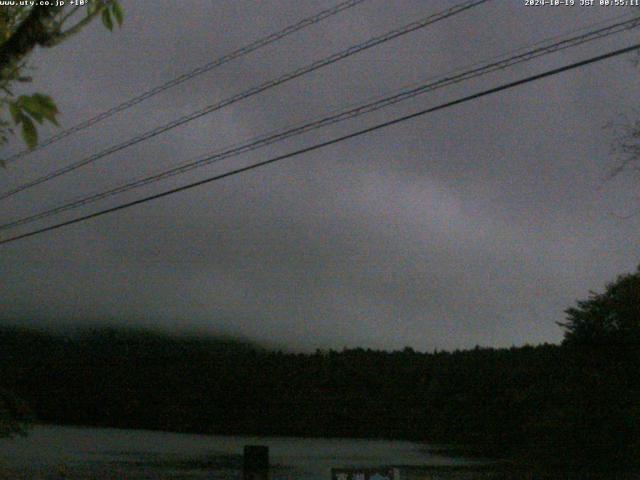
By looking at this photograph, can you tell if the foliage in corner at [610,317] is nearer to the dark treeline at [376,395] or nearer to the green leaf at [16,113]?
the dark treeline at [376,395]

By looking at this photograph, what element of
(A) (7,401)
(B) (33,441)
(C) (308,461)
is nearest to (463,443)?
(C) (308,461)

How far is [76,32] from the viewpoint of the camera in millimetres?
3473

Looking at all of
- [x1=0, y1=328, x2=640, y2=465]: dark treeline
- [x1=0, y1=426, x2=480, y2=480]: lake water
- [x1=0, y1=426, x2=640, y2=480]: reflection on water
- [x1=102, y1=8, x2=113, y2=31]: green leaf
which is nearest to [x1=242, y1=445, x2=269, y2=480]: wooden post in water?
[x1=0, y1=426, x2=640, y2=480]: reflection on water

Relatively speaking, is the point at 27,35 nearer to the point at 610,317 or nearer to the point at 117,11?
the point at 117,11

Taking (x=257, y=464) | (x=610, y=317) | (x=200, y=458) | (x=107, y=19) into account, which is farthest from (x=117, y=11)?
(x=610, y=317)

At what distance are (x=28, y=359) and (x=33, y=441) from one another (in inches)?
101

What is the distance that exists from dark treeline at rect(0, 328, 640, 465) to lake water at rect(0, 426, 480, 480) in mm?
1453

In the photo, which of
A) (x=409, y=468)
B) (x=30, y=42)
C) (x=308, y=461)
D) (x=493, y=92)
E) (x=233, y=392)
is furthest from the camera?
(x=233, y=392)

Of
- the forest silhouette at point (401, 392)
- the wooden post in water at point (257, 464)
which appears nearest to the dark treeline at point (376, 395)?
the forest silhouette at point (401, 392)

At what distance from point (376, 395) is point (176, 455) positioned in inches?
370

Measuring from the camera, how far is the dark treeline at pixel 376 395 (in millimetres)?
22656

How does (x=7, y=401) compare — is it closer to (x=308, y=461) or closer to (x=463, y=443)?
(x=308, y=461)

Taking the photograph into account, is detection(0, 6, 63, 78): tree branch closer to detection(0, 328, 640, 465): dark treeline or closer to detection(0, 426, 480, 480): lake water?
detection(0, 426, 480, 480): lake water

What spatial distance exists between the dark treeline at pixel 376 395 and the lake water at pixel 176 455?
145 centimetres
